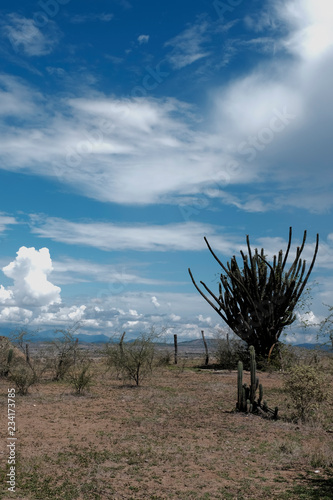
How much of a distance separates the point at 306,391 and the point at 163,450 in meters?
4.96

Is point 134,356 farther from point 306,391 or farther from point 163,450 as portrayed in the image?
point 163,450

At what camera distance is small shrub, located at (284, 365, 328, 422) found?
12430mm

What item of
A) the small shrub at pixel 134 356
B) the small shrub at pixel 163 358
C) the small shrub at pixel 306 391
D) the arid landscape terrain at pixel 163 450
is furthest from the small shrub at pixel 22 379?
the small shrub at pixel 163 358

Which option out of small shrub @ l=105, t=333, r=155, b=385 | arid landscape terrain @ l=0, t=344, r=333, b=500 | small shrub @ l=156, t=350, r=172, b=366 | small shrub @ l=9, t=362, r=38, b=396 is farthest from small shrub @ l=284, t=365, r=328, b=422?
small shrub @ l=156, t=350, r=172, b=366

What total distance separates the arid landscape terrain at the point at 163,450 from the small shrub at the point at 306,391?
0.35m

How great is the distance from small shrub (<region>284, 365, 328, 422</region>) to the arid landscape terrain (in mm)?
350

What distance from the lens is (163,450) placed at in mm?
9648

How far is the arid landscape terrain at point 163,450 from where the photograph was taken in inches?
297

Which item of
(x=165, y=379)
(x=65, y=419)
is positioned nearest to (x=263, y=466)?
(x=65, y=419)

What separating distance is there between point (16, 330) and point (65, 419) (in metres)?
11.1

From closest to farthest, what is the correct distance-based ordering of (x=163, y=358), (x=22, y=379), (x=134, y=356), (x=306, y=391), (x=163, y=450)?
(x=163, y=450), (x=306, y=391), (x=22, y=379), (x=134, y=356), (x=163, y=358)

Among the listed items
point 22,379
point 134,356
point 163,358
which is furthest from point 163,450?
point 163,358

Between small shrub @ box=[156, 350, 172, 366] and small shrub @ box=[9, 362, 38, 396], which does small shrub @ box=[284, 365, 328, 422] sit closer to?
small shrub @ box=[9, 362, 38, 396]

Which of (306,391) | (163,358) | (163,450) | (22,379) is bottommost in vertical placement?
(163,358)
